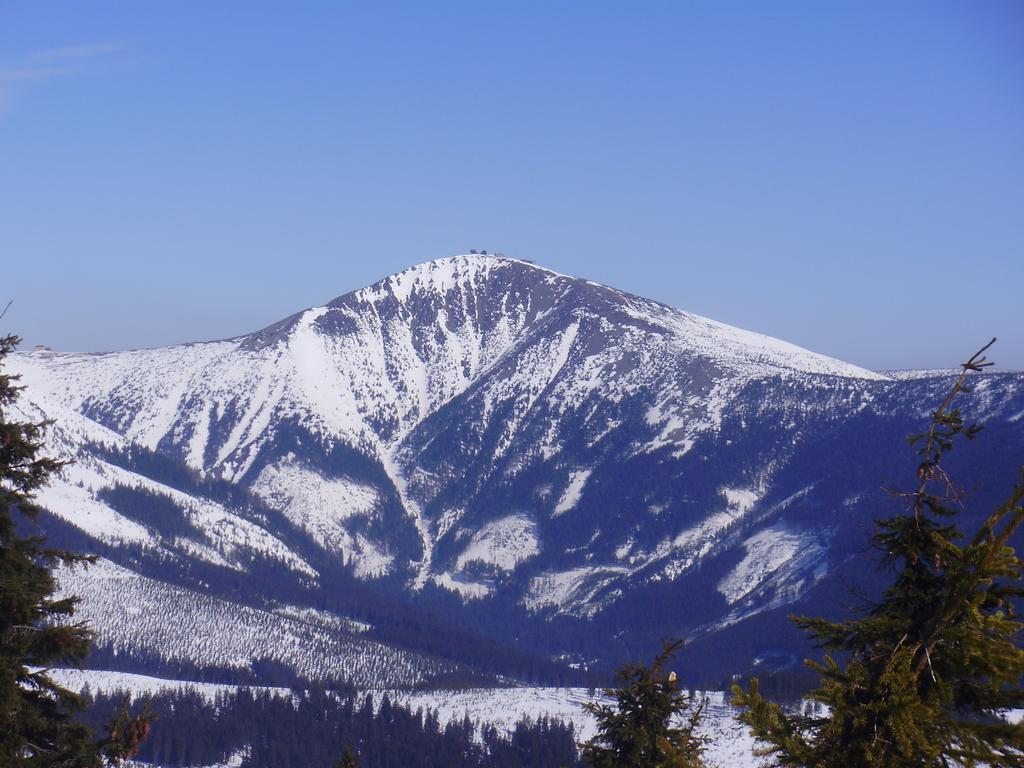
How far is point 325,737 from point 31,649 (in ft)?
558

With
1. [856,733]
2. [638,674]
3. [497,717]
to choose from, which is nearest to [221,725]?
[497,717]

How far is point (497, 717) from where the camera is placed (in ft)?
642

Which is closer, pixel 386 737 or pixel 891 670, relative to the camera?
pixel 891 670

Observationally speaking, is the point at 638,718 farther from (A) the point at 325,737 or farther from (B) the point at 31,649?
(A) the point at 325,737

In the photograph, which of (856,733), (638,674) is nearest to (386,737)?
(638,674)

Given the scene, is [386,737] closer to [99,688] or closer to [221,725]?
[221,725]

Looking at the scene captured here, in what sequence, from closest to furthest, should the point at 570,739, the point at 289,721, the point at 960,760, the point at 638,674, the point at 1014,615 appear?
the point at 960,760 < the point at 1014,615 < the point at 638,674 < the point at 570,739 < the point at 289,721

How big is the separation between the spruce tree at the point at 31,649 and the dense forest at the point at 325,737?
14356cm

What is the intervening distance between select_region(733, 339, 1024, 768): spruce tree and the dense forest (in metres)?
151

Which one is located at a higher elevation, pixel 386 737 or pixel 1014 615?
pixel 1014 615

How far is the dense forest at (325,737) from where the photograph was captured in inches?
6639

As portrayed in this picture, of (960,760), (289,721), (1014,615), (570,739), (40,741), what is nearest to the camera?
(960,760)

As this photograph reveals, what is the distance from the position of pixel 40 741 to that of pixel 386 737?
165 meters

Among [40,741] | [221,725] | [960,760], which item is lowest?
[221,725]
